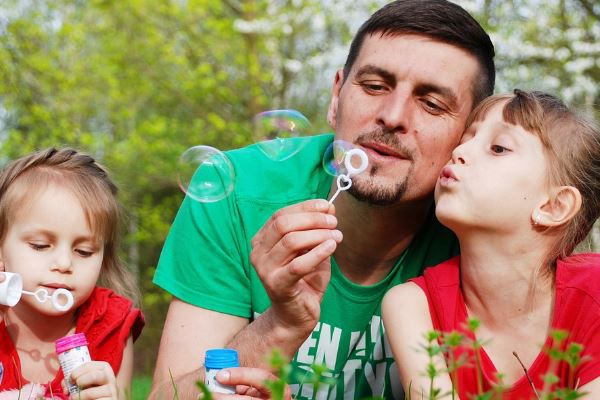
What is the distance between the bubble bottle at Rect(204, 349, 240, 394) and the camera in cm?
215

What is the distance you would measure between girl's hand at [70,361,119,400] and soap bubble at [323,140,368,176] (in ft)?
3.18

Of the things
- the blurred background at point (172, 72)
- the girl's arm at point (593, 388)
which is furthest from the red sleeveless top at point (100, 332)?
the blurred background at point (172, 72)

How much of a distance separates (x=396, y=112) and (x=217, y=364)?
1.08m

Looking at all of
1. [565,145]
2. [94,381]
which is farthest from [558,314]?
[94,381]

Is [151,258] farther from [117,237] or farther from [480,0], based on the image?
[117,237]

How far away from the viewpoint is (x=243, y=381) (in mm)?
2197

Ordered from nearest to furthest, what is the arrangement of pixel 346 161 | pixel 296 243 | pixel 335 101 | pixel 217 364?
pixel 217 364, pixel 296 243, pixel 346 161, pixel 335 101

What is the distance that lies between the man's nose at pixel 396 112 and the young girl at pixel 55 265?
104cm

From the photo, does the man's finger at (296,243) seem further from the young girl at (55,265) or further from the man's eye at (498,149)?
the young girl at (55,265)

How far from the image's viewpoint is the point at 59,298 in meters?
2.78

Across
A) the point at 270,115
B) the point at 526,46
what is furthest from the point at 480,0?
the point at 270,115

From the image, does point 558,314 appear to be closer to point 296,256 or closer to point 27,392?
point 296,256

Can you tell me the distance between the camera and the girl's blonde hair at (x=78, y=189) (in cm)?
292

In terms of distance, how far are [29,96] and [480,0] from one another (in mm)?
5586
